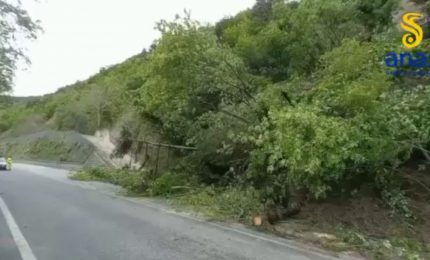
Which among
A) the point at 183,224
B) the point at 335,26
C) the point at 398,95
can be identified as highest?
the point at 335,26

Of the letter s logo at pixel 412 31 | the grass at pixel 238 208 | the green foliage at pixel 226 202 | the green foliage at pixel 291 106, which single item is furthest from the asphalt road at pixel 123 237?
the letter s logo at pixel 412 31

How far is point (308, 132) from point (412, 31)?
351 inches

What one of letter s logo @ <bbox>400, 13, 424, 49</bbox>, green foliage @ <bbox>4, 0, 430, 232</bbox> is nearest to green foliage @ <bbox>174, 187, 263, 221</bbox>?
green foliage @ <bbox>4, 0, 430, 232</bbox>

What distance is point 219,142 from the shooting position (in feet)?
54.5

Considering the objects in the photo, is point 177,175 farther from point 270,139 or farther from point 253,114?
point 270,139

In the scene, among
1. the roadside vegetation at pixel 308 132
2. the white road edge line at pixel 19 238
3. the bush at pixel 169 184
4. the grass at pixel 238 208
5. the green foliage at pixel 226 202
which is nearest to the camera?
the white road edge line at pixel 19 238

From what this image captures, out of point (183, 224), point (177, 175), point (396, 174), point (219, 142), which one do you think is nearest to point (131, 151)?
point (177, 175)

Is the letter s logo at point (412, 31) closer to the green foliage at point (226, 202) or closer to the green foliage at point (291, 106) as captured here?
the green foliage at point (291, 106)

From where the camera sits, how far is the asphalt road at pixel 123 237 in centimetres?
822

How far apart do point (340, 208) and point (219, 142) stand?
602 cm

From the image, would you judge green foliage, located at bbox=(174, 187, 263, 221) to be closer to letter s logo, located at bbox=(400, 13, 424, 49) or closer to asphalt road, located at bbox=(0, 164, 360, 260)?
asphalt road, located at bbox=(0, 164, 360, 260)

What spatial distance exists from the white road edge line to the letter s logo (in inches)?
463

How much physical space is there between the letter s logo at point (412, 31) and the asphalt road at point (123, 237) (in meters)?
8.50

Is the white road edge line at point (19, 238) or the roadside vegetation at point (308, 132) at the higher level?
the roadside vegetation at point (308, 132)
